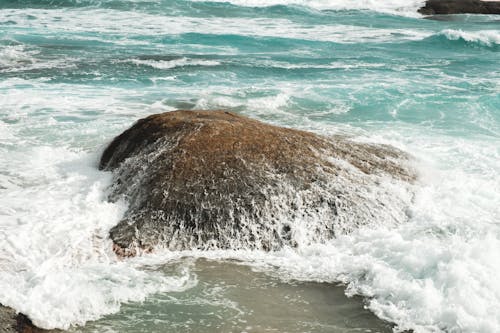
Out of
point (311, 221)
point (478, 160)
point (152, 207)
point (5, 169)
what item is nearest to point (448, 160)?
point (478, 160)

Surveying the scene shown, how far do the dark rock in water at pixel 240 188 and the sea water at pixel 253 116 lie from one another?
0.88 ft

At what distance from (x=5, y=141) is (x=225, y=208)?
671 centimetres

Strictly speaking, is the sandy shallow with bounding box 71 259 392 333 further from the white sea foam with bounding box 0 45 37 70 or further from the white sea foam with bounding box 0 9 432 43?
the white sea foam with bounding box 0 9 432 43

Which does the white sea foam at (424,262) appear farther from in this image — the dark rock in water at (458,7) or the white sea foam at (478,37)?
the dark rock in water at (458,7)

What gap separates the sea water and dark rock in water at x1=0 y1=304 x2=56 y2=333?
0.10m

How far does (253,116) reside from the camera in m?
15.6

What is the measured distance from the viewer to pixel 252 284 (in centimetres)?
643

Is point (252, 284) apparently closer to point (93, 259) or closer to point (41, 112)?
point (93, 259)

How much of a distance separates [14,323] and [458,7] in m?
53.6

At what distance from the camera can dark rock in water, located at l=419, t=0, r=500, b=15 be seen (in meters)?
51.1

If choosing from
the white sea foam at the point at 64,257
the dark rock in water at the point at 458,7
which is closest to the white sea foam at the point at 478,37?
the dark rock in water at the point at 458,7

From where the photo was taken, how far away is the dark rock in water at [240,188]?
7359mm

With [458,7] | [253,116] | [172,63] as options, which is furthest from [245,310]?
Answer: [458,7]

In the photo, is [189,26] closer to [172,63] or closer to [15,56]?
[172,63]
